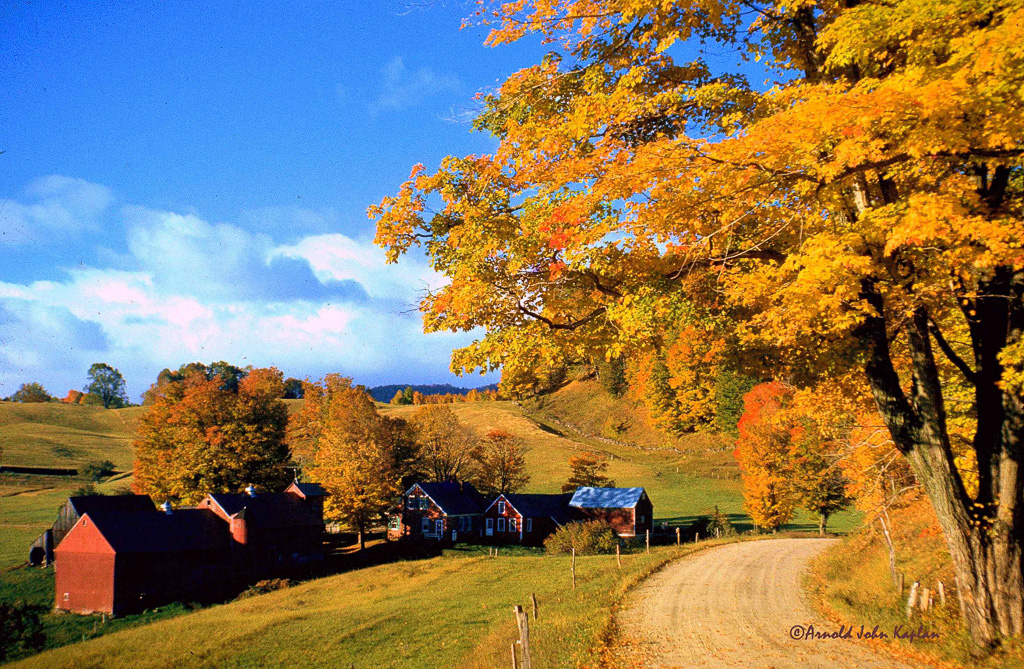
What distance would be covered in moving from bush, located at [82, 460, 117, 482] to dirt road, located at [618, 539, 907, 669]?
8402 cm

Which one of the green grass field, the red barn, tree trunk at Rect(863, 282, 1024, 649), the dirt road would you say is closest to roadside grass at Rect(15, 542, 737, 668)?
the green grass field

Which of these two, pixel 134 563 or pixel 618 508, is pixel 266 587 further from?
pixel 618 508

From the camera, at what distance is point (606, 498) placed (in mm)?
58812

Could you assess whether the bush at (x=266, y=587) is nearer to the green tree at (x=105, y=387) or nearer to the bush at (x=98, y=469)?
the bush at (x=98, y=469)

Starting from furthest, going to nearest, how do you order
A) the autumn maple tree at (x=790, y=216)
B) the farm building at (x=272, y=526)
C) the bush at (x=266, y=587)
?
the farm building at (x=272, y=526), the bush at (x=266, y=587), the autumn maple tree at (x=790, y=216)

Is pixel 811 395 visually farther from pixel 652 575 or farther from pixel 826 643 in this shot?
pixel 652 575

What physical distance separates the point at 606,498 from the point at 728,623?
44.2m

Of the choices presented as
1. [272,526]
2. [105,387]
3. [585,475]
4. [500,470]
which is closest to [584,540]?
[585,475]

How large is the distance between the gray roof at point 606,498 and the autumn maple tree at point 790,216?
155 ft

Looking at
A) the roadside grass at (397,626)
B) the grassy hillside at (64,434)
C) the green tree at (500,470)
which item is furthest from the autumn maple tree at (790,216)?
the grassy hillside at (64,434)

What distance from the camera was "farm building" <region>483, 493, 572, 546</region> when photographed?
184 ft

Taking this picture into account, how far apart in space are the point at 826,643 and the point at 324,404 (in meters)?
71.3

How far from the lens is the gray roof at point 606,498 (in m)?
57.1

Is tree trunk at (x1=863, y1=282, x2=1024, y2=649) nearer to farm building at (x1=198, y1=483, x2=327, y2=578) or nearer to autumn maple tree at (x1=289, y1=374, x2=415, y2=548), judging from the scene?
farm building at (x1=198, y1=483, x2=327, y2=578)
